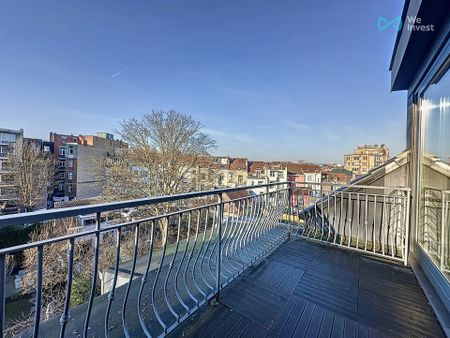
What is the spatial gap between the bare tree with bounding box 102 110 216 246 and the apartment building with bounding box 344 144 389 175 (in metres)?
7.91

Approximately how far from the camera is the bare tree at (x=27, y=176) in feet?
45.4

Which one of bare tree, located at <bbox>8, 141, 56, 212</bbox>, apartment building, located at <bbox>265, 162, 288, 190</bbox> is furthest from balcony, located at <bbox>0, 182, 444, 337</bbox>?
bare tree, located at <bbox>8, 141, 56, 212</bbox>

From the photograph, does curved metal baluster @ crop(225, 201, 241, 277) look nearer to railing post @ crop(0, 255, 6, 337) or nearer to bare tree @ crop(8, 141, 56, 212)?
railing post @ crop(0, 255, 6, 337)

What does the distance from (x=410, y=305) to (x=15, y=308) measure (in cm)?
1093

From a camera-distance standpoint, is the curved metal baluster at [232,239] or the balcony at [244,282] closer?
the balcony at [244,282]

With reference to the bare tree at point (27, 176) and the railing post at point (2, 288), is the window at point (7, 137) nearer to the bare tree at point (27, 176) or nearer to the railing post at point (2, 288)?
the bare tree at point (27, 176)

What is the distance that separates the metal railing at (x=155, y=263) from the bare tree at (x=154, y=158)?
708 centimetres

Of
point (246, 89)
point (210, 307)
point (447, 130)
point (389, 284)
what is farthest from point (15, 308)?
point (246, 89)

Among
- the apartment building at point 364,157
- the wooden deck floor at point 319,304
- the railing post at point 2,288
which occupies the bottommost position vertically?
the wooden deck floor at point 319,304

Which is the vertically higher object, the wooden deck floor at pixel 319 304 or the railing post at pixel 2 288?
the railing post at pixel 2 288

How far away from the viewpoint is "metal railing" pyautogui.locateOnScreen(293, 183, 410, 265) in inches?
120

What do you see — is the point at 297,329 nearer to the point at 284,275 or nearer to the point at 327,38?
the point at 284,275

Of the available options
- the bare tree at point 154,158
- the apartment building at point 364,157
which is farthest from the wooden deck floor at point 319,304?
the bare tree at point 154,158

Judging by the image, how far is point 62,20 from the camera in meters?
6.52
